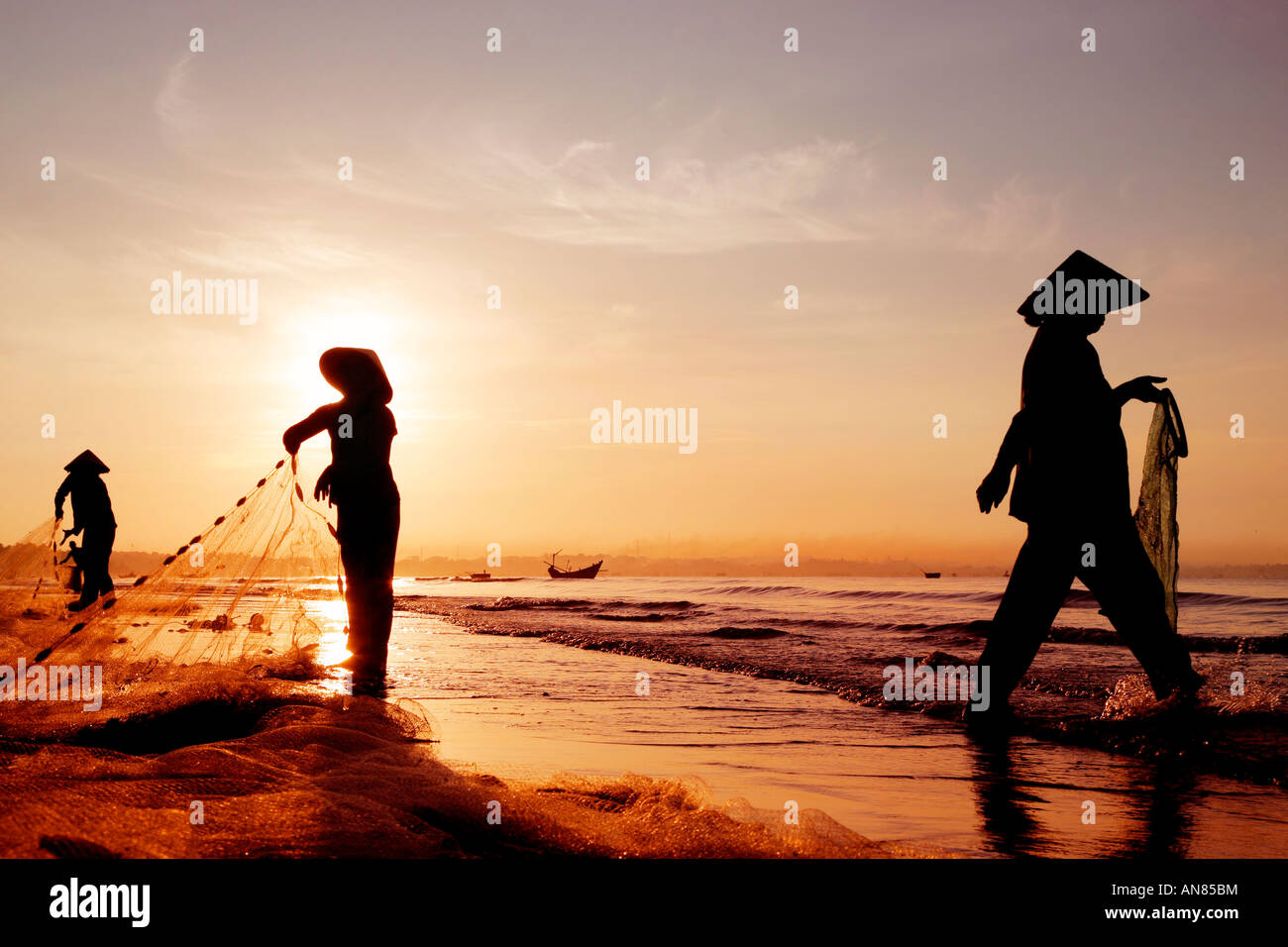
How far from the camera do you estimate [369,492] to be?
6.39m

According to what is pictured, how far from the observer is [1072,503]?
5.79 meters

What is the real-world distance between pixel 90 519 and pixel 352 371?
10231 millimetres

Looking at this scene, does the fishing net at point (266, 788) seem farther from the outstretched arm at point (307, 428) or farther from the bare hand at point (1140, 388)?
Result: the bare hand at point (1140, 388)

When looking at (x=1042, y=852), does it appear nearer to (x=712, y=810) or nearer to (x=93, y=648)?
(x=712, y=810)

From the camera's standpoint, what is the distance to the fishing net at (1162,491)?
655 centimetres

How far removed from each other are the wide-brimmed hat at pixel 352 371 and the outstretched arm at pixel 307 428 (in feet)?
0.64

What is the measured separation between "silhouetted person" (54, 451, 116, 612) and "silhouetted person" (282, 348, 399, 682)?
31.7 feet

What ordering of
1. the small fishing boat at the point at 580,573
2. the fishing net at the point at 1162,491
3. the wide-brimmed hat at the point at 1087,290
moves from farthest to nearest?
the small fishing boat at the point at 580,573 < the fishing net at the point at 1162,491 < the wide-brimmed hat at the point at 1087,290

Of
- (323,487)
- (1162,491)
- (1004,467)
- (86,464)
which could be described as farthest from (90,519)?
(1162,491)

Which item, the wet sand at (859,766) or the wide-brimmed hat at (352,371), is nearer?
the wet sand at (859,766)

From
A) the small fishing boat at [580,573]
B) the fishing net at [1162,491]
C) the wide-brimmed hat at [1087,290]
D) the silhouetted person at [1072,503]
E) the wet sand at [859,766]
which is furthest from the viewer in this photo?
the small fishing boat at [580,573]

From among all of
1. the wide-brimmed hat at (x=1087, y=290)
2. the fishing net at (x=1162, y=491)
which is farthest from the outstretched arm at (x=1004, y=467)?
the fishing net at (x=1162, y=491)
